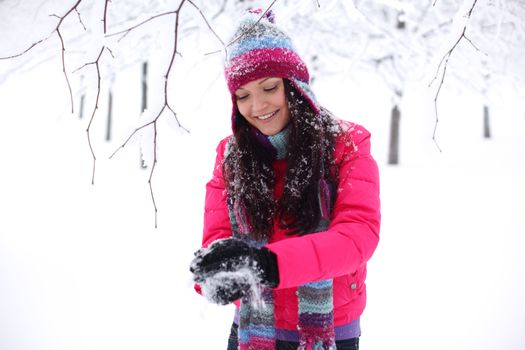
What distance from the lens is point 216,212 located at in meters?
1.61

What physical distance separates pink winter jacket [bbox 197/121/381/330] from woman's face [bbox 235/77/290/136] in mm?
174

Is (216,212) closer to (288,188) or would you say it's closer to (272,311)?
(288,188)

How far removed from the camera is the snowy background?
10.1 feet

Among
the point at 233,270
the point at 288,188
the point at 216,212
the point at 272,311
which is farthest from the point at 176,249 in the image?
the point at 233,270

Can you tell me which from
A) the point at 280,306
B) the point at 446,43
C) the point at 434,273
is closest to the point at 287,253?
the point at 280,306

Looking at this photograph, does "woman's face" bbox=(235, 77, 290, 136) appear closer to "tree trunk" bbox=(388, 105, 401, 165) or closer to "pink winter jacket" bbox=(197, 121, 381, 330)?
"pink winter jacket" bbox=(197, 121, 381, 330)

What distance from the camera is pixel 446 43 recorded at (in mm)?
1457

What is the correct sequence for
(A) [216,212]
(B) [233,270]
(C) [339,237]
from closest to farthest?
(B) [233,270], (C) [339,237], (A) [216,212]

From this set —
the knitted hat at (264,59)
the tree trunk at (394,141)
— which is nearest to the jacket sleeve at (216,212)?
the knitted hat at (264,59)

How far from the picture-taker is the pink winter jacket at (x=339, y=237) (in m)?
1.16

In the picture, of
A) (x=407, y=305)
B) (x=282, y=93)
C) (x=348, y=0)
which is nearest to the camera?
(x=282, y=93)

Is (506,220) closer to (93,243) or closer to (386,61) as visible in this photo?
(386,61)

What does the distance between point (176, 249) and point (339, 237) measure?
3.74m

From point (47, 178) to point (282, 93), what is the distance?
25.0ft
